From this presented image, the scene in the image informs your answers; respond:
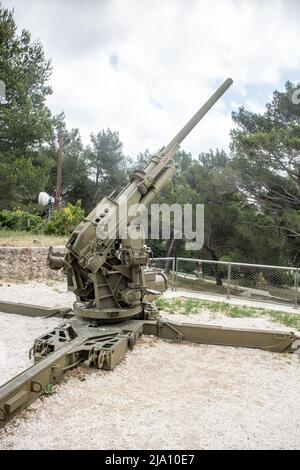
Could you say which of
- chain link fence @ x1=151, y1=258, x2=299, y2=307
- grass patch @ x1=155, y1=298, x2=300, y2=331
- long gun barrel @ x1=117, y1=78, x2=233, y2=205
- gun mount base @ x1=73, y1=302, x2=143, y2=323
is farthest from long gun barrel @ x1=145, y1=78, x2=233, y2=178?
chain link fence @ x1=151, y1=258, x2=299, y2=307

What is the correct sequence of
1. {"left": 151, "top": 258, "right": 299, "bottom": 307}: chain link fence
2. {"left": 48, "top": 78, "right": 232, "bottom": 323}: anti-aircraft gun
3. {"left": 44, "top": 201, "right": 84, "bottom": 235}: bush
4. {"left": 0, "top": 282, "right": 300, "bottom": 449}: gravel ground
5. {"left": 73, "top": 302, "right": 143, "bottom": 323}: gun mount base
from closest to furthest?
1. {"left": 0, "top": 282, "right": 300, "bottom": 449}: gravel ground
2. {"left": 48, "top": 78, "right": 232, "bottom": 323}: anti-aircraft gun
3. {"left": 73, "top": 302, "right": 143, "bottom": 323}: gun mount base
4. {"left": 151, "top": 258, "right": 299, "bottom": 307}: chain link fence
5. {"left": 44, "top": 201, "right": 84, "bottom": 235}: bush

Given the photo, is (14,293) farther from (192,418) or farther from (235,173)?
(235,173)

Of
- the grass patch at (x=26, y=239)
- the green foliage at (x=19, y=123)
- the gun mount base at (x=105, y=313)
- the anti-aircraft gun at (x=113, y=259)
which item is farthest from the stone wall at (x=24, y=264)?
the gun mount base at (x=105, y=313)

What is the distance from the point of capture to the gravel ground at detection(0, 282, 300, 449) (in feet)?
10.1

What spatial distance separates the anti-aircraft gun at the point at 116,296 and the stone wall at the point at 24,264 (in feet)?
16.2

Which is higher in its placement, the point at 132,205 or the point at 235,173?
the point at 235,173

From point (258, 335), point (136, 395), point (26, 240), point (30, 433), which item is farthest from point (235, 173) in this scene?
point (30, 433)

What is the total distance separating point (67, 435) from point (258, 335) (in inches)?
120

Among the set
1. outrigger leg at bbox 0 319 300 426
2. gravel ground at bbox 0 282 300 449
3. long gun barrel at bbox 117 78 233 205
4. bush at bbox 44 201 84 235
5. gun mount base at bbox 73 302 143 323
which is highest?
long gun barrel at bbox 117 78 233 205

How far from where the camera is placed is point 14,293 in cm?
895

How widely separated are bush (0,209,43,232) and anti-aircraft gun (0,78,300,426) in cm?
914

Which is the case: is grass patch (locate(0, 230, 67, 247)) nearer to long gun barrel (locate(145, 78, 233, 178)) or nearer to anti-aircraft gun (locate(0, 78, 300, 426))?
anti-aircraft gun (locate(0, 78, 300, 426))

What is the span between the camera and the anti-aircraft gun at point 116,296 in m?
4.70
